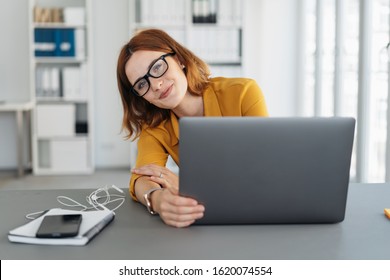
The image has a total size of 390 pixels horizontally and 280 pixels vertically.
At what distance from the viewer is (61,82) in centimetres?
595

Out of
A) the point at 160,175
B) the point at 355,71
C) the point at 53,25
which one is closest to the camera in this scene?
the point at 160,175

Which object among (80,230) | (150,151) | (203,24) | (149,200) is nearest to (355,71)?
(203,24)

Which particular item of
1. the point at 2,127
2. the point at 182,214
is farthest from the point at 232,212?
the point at 2,127

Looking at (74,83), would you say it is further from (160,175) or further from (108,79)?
(160,175)

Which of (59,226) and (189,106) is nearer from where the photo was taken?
(59,226)

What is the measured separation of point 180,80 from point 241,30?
160 inches

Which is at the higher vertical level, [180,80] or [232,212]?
[180,80]

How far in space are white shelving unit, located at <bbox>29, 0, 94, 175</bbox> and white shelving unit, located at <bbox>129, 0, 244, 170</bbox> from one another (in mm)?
570

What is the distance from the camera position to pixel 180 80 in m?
2.01

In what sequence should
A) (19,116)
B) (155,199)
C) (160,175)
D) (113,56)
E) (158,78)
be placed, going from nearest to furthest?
(155,199)
(160,175)
(158,78)
(19,116)
(113,56)

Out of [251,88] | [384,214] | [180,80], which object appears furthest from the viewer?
[251,88]

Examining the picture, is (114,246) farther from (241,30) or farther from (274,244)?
(241,30)

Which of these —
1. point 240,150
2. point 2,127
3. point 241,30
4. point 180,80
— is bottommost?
point 2,127

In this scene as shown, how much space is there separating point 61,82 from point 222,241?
485 cm
